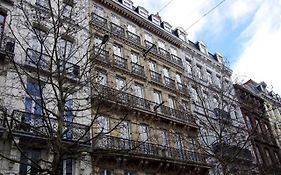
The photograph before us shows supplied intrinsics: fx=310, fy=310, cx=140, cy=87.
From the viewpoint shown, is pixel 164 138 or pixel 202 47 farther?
pixel 202 47

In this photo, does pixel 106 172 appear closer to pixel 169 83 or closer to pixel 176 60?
pixel 169 83

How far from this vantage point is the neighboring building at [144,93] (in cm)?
1803

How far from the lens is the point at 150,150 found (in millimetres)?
19375

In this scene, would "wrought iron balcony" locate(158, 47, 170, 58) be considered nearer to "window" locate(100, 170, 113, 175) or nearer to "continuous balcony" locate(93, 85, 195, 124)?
"continuous balcony" locate(93, 85, 195, 124)

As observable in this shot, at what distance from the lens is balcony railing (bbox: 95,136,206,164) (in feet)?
56.7

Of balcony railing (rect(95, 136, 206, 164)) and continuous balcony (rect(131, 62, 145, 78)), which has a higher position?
continuous balcony (rect(131, 62, 145, 78))

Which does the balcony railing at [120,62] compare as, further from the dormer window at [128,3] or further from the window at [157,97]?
the dormer window at [128,3]

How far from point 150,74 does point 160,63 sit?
233cm

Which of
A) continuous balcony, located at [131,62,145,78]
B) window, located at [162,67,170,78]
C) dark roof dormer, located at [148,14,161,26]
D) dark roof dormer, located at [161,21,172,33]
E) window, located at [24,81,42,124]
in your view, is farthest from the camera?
dark roof dormer, located at [161,21,172,33]

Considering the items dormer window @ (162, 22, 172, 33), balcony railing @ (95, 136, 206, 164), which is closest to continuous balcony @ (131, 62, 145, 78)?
balcony railing @ (95, 136, 206, 164)

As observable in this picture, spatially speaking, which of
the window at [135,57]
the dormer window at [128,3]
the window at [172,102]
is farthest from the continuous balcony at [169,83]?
the dormer window at [128,3]

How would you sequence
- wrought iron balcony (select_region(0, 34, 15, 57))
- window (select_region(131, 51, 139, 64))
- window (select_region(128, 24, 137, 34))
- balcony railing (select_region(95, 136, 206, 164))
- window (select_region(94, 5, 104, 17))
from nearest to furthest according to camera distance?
wrought iron balcony (select_region(0, 34, 15, 57)) < balcony railing (select_region(95, 136, 206, 164)) < window (select_region(94, 5, 104, 17)) < window (select_region(131, 51, 139, 64)) < window (select_region(128, 24, 137, 34))

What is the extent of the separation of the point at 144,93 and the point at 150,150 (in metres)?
4.69

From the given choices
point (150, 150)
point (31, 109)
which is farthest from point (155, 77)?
point (31, 109)
